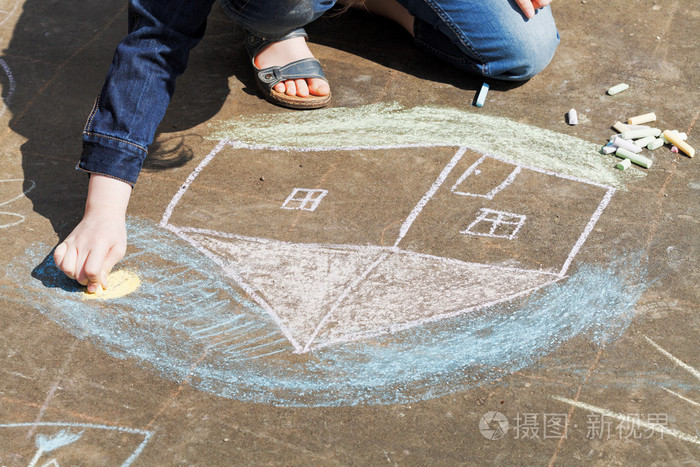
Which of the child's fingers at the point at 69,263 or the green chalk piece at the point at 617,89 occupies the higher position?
the child's fingers at the point at 69,263

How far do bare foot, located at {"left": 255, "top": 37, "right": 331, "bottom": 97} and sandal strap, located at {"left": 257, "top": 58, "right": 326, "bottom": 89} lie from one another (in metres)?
0.02

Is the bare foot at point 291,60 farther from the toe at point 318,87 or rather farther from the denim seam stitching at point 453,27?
the denim seam stitching at point 453,27

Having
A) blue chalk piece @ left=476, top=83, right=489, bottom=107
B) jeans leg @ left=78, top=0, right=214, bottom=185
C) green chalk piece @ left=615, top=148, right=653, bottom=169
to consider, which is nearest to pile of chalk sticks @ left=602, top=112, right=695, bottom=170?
green chalk piece @ left=615, top=148, right=653, bottom=169

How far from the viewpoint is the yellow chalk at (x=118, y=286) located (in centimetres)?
221

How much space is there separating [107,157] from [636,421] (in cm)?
171

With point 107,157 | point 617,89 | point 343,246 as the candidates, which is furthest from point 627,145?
point 107,157

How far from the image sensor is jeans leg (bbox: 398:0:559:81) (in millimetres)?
2992

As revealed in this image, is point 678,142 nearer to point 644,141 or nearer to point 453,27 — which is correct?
point 644,141

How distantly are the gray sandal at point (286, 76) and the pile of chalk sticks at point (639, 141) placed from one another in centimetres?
114

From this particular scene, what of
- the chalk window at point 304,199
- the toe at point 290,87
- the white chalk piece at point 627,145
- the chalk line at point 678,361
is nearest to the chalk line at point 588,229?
the white chalk piece at point 627,145

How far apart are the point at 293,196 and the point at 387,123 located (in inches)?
22.5

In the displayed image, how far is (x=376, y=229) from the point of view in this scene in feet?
8.02

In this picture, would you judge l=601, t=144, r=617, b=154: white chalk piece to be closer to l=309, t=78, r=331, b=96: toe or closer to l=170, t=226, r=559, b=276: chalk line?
l=170, t=226, r=559, b=276: chalk line

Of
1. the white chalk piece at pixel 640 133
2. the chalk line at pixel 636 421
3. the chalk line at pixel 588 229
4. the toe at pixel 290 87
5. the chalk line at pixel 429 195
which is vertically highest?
the toe at pixel 290 87
